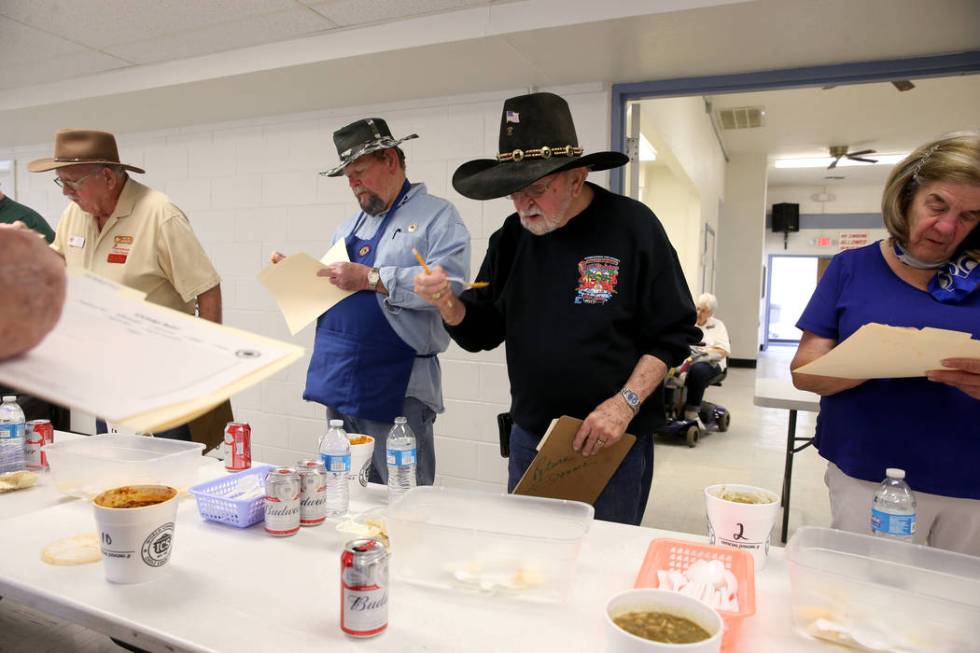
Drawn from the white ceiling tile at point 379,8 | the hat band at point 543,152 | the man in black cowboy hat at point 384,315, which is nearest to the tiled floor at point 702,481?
the man in black cowboy hat at point 384,315

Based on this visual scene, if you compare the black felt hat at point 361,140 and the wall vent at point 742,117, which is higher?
the wall vent at point 742,117

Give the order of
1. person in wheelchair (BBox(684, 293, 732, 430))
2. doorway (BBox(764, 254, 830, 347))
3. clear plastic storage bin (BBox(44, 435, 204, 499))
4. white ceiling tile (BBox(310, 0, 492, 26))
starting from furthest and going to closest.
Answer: doorway (BBox(764, 254, 830, 347))
person in wheelchair (BBox(684, 293, 732, 430))
white ceiling tile (BBox(310, 0, 492, 26))
clear plastic storage bin (BBox(44, 435, 204, 499))

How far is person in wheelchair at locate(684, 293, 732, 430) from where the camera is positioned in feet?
18.2

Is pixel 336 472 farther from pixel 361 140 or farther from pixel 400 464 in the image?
pixel 361 140

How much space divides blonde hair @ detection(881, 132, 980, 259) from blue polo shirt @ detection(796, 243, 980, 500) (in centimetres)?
9

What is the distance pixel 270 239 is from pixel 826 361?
11.6ft

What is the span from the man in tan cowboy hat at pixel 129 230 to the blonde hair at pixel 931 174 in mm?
2230

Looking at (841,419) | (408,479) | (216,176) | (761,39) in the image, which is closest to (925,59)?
(761,39)

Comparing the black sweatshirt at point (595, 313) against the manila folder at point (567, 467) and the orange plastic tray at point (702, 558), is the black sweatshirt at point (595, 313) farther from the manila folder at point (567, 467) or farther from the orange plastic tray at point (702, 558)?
the orange plastic tray at point (702, 558)

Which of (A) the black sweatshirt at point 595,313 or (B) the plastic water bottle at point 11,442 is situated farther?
(B) the plastic water bottle at point 11,442

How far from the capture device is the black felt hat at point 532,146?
5.59 ft

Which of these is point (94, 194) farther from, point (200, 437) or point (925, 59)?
point (925, 59)

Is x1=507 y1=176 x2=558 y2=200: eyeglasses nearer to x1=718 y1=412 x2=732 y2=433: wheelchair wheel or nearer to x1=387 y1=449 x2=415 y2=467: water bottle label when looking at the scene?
x1=387 y1=449 x2=415 y2=467: water bottle label

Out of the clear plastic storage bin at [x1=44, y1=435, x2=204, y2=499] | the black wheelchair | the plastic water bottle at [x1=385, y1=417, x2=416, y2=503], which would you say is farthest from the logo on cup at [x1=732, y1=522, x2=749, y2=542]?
the black wheelchair
